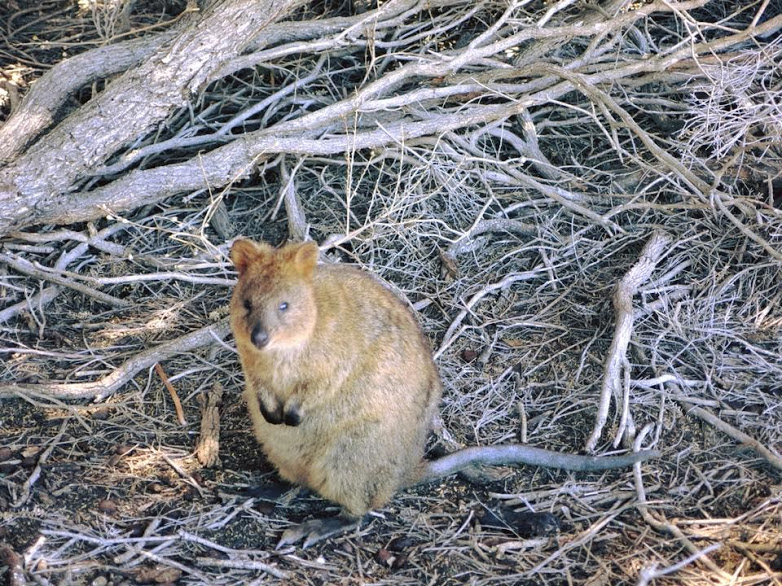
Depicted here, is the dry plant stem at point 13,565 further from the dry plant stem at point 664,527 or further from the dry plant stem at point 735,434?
the dry plant stem at point 735,434

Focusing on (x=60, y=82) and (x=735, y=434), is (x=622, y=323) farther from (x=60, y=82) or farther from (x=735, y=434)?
(x=60, y=82)

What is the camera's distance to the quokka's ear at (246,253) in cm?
383

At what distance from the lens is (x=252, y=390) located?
13.5 ft

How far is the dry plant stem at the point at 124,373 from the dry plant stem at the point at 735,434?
254cm

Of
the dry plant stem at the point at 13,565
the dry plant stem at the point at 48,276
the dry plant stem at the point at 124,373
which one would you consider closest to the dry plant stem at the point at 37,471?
the dry plant stem at the point at 124,373

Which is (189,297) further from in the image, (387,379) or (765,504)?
(765,504)

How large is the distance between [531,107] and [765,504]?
10.2 ft

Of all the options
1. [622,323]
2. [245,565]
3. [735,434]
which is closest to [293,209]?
[622,323]

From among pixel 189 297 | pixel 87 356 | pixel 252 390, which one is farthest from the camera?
pixel 189 297

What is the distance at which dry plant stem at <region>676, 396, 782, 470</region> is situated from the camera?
408 cm

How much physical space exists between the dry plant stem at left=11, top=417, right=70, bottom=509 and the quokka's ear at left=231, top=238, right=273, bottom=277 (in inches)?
53.0

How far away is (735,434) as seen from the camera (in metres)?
4.28

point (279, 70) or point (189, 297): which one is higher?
point (279, 70)

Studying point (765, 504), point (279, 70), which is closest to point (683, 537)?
point (765, 504)
